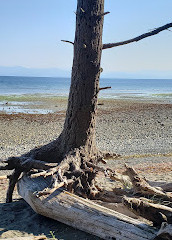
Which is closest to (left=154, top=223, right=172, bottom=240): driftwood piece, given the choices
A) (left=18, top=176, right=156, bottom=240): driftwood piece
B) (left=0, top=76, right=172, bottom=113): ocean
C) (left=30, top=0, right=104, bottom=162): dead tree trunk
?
(left=18, top=176, right=156, bottom=240): driftwood piece

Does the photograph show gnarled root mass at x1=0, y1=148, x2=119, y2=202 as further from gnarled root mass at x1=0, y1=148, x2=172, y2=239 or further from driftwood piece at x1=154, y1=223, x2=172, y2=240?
driftwood piece at x1=154, y1=223, x2=172, y2=240

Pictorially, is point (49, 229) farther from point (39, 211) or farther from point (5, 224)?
point (5, 224)

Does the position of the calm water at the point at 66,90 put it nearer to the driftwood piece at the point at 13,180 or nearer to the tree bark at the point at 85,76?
the driftwood piece at the point at 13,180

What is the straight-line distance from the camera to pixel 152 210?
516 centimetres

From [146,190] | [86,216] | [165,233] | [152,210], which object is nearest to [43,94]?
[146,190]

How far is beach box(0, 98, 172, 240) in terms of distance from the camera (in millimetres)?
5805

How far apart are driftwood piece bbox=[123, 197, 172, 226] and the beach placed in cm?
90

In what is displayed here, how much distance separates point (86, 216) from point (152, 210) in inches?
44.6

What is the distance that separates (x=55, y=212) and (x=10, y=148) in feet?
37.4

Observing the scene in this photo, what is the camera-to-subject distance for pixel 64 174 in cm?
620

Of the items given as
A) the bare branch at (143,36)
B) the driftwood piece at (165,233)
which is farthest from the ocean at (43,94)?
the driftwood piece at (165,233)

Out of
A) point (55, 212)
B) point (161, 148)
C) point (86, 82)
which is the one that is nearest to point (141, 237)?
point (55, 212)

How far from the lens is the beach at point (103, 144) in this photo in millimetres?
5805

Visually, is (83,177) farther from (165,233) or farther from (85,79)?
(165,233)
